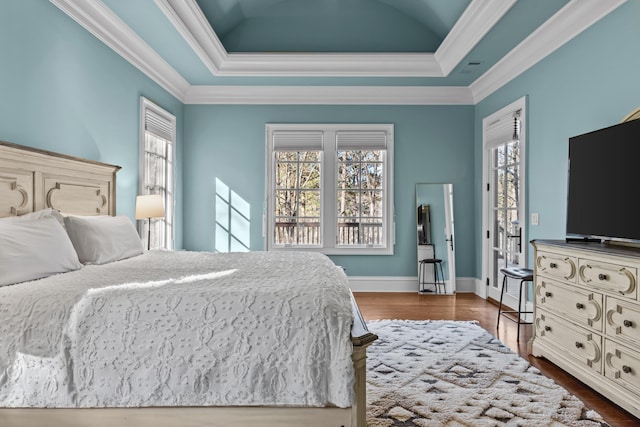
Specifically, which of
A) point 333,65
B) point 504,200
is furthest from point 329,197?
point 504,200

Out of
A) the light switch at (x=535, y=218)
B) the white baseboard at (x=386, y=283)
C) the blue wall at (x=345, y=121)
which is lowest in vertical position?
the white baseboard at (x=386, y=283)

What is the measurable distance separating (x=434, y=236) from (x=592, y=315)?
3.22 metres

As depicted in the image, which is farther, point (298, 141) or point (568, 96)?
point (298, 141)

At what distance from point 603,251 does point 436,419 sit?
138cm

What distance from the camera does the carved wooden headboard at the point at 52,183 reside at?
2.56 meters

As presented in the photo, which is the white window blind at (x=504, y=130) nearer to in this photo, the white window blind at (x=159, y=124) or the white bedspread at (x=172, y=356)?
the white bedspread at (x=172, y=356)

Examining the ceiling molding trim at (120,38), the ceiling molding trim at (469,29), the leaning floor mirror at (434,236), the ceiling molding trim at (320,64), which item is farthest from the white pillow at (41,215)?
the leaning floor mirror at (434,236)

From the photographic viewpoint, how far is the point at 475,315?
4.51m

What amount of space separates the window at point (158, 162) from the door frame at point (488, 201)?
13.2ft

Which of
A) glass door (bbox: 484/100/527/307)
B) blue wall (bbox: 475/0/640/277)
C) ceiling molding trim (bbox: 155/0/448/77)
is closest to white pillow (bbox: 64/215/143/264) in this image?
ceiling molding trim (bbox: 155/0/448/77)

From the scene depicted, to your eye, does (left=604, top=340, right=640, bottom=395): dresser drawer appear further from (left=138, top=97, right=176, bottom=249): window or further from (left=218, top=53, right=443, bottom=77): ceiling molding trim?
(left=138, top=97, right=176, bottom=249): window

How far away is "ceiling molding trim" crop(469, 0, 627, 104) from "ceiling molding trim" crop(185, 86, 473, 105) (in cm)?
50

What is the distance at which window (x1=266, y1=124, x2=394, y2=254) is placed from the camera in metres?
5.79

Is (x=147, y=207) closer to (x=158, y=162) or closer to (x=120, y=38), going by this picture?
(x=158, y=162)
